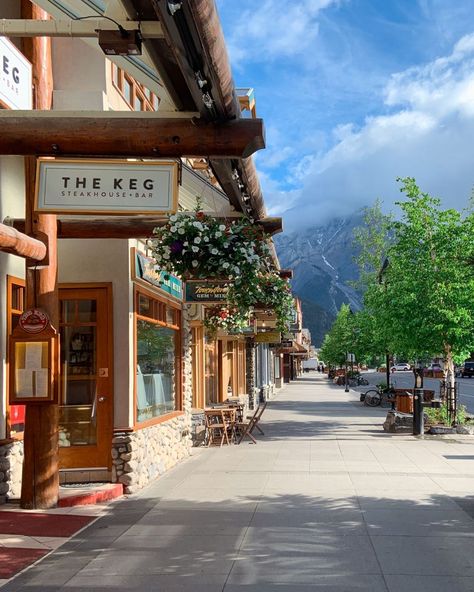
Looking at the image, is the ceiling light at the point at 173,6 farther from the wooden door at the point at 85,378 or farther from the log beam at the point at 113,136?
the wooden door at the point at 85,378

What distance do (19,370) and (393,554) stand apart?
4.45 m

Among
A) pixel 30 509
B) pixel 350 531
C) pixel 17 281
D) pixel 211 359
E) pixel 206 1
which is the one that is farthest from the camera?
pixel 211 359

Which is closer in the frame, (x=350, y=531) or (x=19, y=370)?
(x=350, y=531)

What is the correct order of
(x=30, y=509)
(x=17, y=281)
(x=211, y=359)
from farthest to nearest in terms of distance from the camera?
1. (x=211, y=359)
2. (x=17, y=281)
3. (x=30, y=509)

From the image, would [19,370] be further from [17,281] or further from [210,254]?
[210,254]

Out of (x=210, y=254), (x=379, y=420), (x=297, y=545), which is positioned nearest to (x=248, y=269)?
(x=210, y=254)

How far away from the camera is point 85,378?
9.88m

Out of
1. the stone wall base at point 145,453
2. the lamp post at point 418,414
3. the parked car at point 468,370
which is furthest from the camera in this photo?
the parked car at point 468,370

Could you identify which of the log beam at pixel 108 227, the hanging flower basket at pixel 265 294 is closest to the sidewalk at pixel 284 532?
the hanging flower basket at pixel 265 294

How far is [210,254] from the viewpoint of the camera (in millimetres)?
7172

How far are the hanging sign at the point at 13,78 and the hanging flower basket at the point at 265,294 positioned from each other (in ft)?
8.82

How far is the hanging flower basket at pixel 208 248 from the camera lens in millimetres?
7152

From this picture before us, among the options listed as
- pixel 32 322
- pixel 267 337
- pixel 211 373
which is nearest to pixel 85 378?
pixel 32 322

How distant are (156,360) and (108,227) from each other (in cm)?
369
